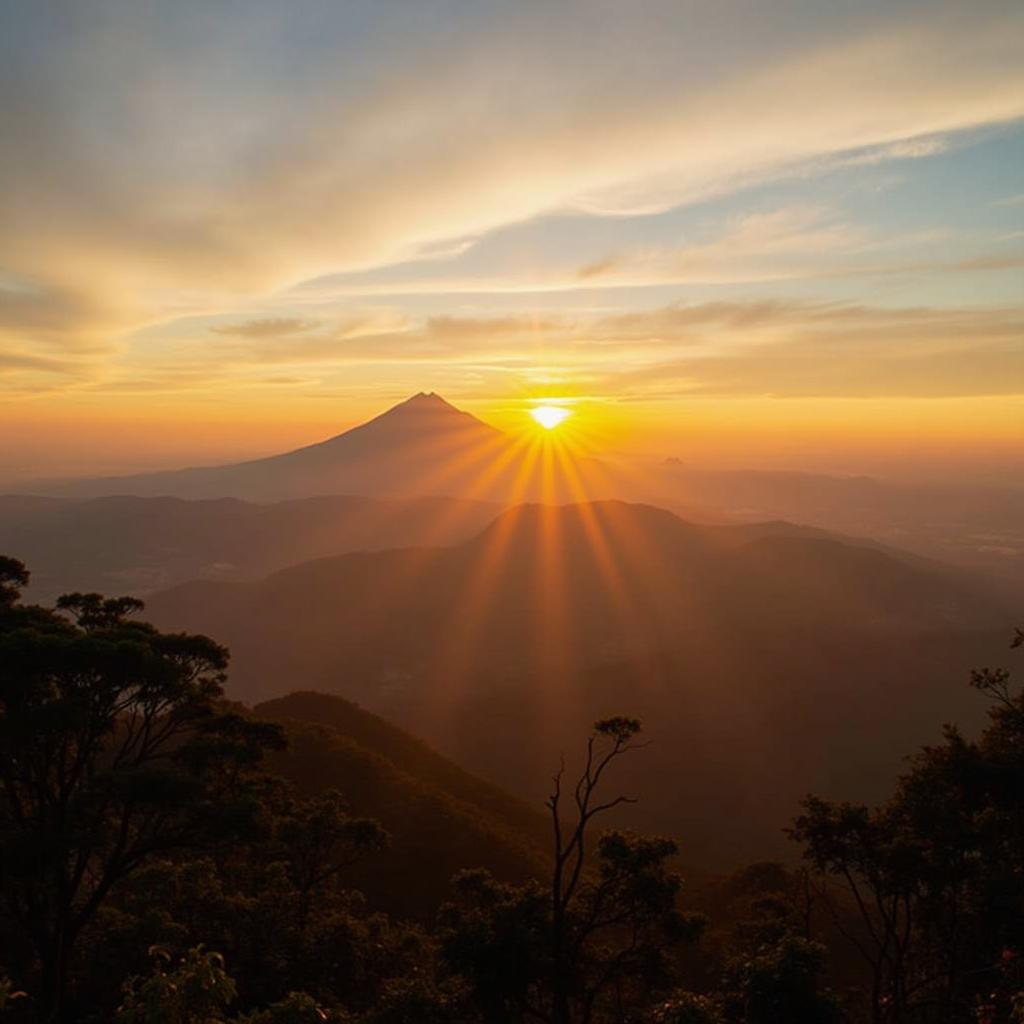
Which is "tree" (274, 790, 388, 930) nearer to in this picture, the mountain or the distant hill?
the distant hill

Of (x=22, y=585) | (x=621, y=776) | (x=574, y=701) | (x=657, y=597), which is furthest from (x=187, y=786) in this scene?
(x=657, y=597)

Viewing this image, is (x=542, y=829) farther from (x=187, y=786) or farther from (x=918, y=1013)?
(x=187, y=786)

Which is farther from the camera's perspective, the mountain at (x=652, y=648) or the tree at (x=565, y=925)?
the mountain at (x=652, y=648)

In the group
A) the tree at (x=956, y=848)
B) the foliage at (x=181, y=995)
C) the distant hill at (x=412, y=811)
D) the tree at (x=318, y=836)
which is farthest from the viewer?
the distant hill at (x=412, y=811)

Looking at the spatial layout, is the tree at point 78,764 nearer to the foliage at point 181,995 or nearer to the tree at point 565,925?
the tree at point 565,925

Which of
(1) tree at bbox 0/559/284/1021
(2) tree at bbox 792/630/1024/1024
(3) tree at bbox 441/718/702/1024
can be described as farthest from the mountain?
(1) tree at bbox 0/559/284/1021

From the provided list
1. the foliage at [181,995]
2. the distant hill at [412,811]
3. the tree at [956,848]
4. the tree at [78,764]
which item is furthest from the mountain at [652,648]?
the foliage at [181,995]
